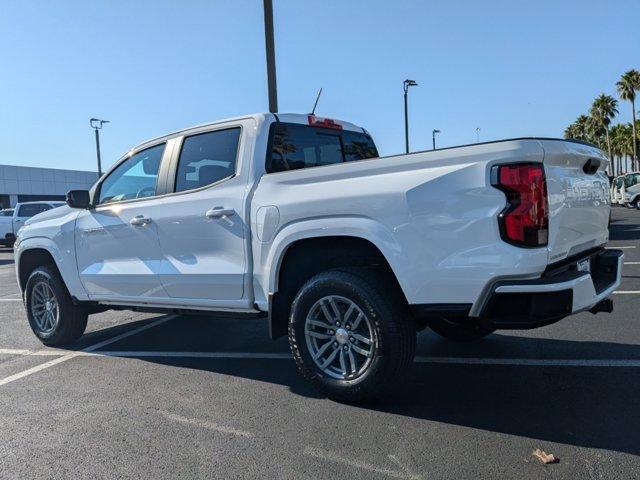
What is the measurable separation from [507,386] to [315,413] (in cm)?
144

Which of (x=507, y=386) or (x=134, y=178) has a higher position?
(x=134, y=178)

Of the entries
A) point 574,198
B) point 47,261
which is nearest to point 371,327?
point 574,198

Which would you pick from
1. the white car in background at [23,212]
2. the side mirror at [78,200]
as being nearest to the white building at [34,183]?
the white car in background at [23,212]

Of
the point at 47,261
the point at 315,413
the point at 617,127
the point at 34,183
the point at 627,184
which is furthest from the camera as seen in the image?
the point at 617,127

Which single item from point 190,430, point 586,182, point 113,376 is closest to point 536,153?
point 586,182

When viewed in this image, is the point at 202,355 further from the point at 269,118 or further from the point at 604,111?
the point at 604,111

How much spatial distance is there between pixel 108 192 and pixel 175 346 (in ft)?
5.56

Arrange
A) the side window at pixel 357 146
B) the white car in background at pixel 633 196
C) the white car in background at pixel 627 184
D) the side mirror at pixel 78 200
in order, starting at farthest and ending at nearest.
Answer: the white car in background at pixel 627 184 < the white car in background at pixel 633 196 < the side mirror at pixel 78 200 < the side window at pixel 357 146

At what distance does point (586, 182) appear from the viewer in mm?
3666

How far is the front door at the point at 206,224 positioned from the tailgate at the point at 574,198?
7.04 feet

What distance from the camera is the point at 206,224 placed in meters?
4.40

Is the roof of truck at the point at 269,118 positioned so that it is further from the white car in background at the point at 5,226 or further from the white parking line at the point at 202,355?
the white car in background at the point at 5,226

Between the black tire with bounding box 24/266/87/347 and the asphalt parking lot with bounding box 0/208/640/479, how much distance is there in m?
0.21

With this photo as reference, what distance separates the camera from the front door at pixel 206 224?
4.27 m
